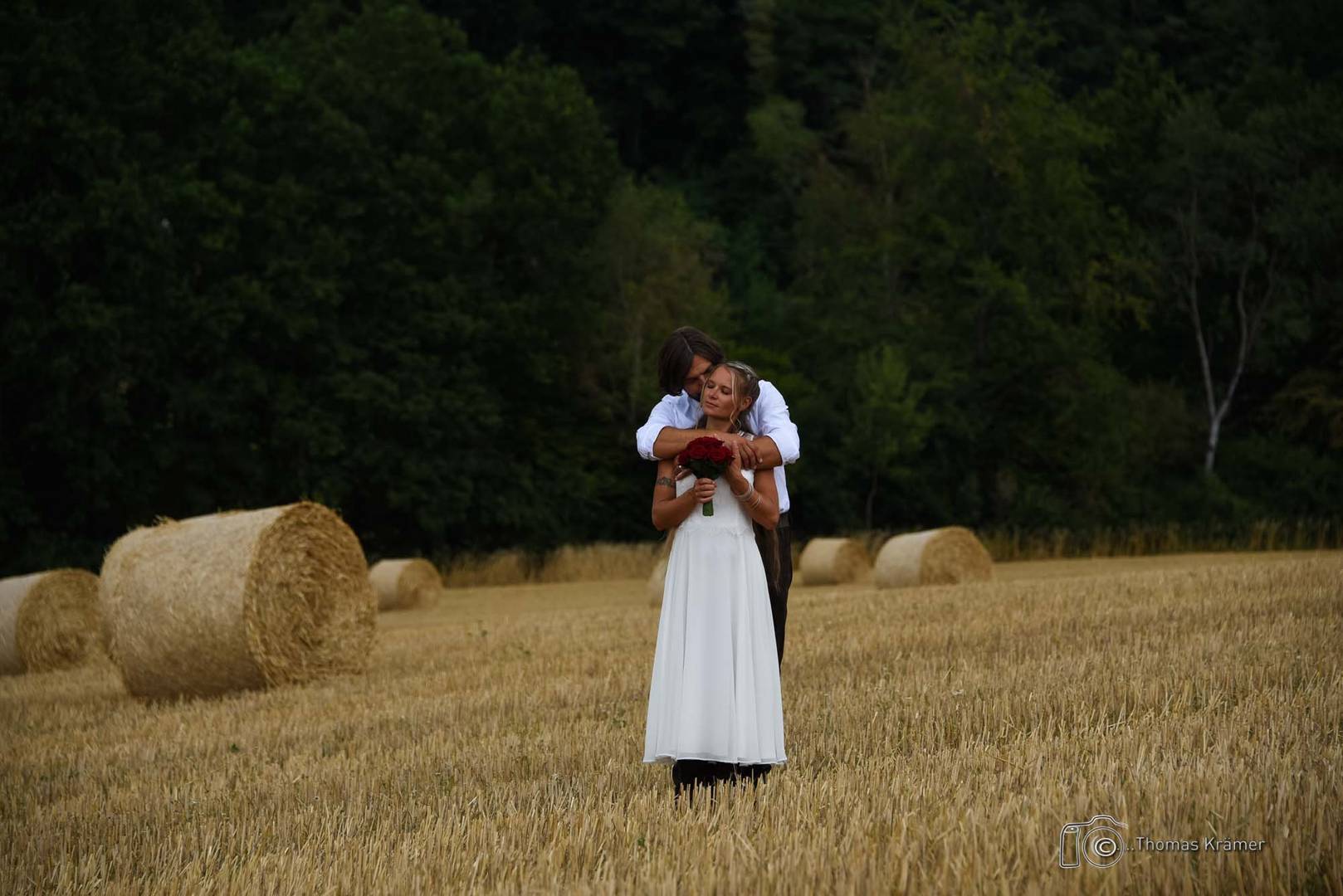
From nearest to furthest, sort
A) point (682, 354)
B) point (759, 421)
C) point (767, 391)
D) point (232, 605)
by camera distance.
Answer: point (682, 354) → point (759, 421) → point (767, 391) → point (232, 605)

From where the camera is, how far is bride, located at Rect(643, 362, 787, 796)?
5.52 metres

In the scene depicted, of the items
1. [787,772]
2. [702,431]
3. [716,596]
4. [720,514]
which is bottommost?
[787,772]

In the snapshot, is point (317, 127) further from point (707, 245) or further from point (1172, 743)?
point (1172, 743)

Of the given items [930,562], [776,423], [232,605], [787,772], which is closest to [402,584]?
[930,562]

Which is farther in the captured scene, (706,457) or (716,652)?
(716,652)

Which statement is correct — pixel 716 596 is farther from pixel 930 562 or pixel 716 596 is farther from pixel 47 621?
pixel 930 562

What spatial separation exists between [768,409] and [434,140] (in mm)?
32679

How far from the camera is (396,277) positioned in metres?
35.7

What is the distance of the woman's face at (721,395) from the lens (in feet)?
18.6

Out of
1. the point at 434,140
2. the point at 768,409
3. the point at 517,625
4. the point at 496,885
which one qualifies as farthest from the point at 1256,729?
the point at 434,140

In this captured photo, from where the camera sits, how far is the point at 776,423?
232 inches

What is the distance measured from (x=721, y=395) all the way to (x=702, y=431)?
6.2 inches

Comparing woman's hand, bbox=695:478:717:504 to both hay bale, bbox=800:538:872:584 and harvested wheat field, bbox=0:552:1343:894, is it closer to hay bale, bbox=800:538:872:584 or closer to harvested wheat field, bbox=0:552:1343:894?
harvested wheat field, bbox=0:552:1343:894

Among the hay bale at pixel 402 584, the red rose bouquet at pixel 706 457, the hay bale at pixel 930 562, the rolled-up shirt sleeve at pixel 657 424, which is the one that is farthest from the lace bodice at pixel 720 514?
the hay bale at pixel 402 584
